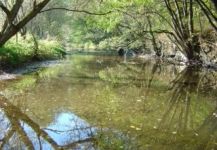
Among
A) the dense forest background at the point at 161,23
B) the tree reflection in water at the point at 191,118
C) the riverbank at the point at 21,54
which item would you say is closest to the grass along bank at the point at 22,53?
the riverbank at the point at 21,54

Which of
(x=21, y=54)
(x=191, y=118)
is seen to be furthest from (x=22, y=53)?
(x=191, y=118)

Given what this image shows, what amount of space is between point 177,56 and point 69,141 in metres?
31.6

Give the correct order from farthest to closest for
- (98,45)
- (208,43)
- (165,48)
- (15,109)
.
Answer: (98,45) < (165,48) < (208,43) < (15,109)

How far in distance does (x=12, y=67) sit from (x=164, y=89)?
9879 millimetres

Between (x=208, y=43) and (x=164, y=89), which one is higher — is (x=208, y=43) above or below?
above

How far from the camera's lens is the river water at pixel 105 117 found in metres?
7.64

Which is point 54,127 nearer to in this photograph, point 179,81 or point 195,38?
point 179,81

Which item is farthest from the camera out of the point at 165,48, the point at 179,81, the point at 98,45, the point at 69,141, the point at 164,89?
the point at 98,45

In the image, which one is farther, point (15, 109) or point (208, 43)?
point (208, 43)

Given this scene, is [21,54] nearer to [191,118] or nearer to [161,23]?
[161,23]

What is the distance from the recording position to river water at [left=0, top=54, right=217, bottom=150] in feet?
25.1

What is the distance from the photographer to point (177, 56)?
38062 millimetres

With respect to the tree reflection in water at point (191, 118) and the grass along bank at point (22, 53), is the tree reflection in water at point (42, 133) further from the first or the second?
the grass along bank at point (22, 53)

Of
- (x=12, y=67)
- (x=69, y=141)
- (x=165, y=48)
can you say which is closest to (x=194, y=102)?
(x=69, y=141)
